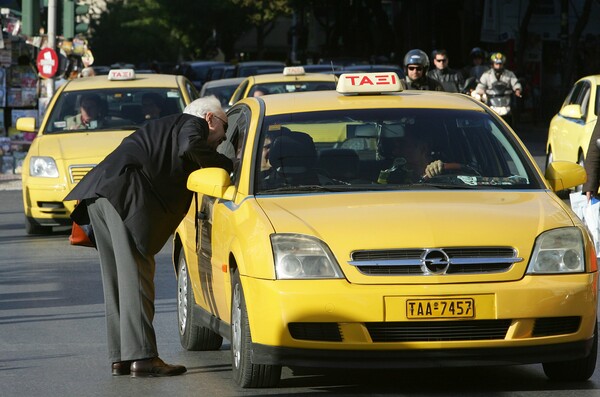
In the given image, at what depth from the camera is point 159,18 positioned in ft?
343

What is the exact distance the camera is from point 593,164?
1386 cm

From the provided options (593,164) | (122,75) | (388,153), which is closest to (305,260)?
(388,153)

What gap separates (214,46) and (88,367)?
3582 inches

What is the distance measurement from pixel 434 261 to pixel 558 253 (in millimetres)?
632

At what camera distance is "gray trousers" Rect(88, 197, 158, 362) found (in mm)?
8547

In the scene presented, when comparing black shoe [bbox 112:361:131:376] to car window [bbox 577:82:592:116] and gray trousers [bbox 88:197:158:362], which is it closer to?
gray trousers [bbox 88:197:158:362]

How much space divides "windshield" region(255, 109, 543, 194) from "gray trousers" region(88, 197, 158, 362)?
2.43 feet

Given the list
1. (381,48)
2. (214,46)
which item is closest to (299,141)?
(381,48)

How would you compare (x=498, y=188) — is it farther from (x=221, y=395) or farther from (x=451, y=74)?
(x=451, y=74)

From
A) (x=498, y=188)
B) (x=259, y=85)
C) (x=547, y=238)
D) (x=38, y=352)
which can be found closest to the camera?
(x=547, y=238)

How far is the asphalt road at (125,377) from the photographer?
8.12m

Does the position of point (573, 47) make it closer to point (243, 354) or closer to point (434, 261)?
point (243, 354)

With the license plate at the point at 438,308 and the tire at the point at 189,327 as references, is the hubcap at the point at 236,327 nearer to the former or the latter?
the license plate at the point at 438,308

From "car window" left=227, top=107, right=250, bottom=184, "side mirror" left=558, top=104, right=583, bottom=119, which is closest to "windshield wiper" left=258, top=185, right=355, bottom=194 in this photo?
"car window" left=227, top=107, right=250, bottom=184
